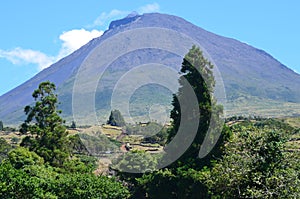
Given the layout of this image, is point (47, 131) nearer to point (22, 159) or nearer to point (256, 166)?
point (22, 159)

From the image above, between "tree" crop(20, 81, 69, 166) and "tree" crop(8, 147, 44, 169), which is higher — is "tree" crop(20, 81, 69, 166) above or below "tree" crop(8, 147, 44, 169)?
above

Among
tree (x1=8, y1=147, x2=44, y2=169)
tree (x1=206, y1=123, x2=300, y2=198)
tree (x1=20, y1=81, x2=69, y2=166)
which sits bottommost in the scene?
tree (x1=206, y1=123, x2=300, y2=198)

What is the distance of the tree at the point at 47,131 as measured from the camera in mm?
27312

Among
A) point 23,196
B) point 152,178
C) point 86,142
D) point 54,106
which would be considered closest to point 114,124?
point 86,142

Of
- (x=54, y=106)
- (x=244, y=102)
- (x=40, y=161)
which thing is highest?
(x=244, y=102)

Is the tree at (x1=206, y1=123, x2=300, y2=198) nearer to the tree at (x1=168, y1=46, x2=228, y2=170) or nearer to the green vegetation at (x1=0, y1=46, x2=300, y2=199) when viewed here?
the green vegetation at (x1=0, y1=46, x2=300, y2=199)

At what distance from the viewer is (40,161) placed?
81.7 feet

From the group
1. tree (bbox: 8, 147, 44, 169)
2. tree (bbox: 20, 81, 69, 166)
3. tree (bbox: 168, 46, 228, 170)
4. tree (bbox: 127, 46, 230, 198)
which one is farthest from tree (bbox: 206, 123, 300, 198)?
tree (bbox: 20, 81, 69, 166)

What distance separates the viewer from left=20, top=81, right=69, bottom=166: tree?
27.3 m

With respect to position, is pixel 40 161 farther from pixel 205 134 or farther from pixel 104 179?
pixel 205 134

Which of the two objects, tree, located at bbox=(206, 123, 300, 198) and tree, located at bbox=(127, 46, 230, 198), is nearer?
tree, located at bbox=(206, 123, 300, 198)

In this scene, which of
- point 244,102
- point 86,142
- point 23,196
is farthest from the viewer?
point 244,102

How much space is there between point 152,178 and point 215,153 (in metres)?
4.00

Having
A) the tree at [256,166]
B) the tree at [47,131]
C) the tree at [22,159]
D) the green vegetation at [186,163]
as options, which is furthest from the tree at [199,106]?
the tree at [47,131]
